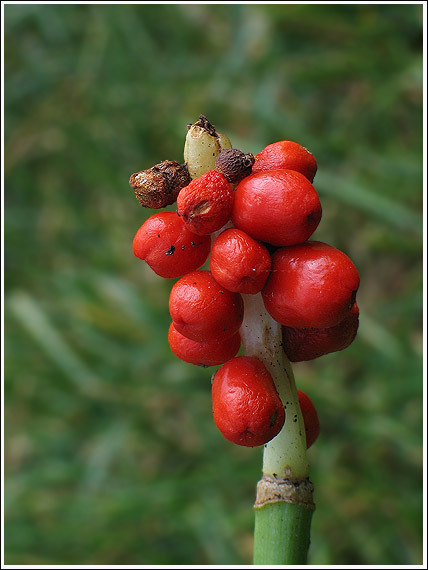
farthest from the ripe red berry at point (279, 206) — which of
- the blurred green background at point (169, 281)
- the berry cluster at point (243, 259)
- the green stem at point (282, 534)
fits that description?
the blurred green background at point (169, 281)

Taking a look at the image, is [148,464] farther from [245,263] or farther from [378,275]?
[245,263]

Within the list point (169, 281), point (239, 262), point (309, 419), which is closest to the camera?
point (239, 262)

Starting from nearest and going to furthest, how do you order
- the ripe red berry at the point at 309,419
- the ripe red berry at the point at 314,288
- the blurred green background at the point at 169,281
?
the ripe red berry at the point at 314,288 → the ripe red berry at the point at 309,419 → the blurred green background at the point at 169,281

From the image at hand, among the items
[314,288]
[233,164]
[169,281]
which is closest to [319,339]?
[314,288]

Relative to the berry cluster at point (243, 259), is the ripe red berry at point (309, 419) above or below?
below

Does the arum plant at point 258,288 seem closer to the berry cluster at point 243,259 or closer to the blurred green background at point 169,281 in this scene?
the berry cluster at point 243,259

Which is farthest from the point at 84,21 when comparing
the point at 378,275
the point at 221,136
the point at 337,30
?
the point at 221,136

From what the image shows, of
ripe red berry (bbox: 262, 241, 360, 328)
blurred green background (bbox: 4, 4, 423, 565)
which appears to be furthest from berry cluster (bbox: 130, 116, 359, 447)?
blurred green background (bbox: 4, 4, 423, 565)

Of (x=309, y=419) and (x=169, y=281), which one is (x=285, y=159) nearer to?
(x=309, y=419)

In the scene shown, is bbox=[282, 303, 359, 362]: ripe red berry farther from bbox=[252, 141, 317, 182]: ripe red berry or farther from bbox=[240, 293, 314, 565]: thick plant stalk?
bbox=[252, 141, 317, 182]: ripe red berry
